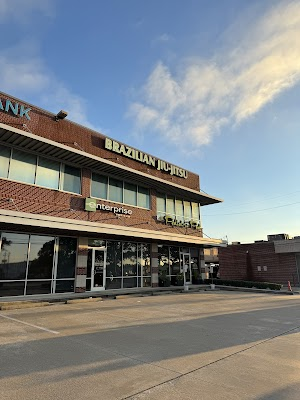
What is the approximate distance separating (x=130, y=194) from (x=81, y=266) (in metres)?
5.73

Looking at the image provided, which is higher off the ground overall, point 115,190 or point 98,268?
point 115,190

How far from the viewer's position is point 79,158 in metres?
16.1

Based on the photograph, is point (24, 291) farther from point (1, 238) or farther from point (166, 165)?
point (166, 165)

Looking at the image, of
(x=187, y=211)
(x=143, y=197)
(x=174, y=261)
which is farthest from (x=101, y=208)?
(x=187, y=211)

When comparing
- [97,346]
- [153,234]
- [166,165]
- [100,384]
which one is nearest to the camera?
[100,384]

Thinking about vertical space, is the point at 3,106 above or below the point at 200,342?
above

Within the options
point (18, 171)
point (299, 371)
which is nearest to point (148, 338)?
point (299, 371)

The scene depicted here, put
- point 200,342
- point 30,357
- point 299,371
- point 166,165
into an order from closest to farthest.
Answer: point 299,371, point 30,357, point 200,342, point 166,165

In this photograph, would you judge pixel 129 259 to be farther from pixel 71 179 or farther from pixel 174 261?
pixel 71 179

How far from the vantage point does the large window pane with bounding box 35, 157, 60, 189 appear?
49.2 feet

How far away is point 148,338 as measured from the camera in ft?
24.3

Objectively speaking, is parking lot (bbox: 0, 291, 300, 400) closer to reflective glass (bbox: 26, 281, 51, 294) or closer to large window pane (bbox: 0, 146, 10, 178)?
reflective glass (bbox: 26, 281, 51, 294)

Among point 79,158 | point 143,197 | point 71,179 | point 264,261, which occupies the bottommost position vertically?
point 264,261

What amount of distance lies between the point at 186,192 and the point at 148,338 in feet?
54.1
